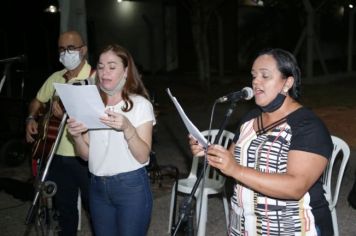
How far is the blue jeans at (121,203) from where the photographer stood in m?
2.97

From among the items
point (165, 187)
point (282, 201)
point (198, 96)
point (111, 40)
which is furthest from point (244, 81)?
point (282, 201)

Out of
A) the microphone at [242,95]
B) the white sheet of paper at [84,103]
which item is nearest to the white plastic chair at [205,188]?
the white sheet of paper at [84,103]

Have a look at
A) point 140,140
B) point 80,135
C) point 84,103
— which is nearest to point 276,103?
point 140,140

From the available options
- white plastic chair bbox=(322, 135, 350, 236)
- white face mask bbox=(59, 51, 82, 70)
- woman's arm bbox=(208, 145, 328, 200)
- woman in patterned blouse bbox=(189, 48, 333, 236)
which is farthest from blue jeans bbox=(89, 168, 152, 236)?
white plastic chair bbox=(322, 135, 350, 236)

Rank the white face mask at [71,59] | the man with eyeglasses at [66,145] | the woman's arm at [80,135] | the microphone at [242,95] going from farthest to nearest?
1. the white face mask at [71,59]
2. the man with eyeglasses at [66,145]
3. the woman's arm at [80,135]
4. the microphone at [242,95]

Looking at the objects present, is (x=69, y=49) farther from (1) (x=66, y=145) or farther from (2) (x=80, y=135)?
(2) (x=80, y=135)

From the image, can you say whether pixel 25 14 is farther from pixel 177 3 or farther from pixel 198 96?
pixel 198 96

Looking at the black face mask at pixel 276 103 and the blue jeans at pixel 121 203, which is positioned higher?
the black face mask at pixel 276 103

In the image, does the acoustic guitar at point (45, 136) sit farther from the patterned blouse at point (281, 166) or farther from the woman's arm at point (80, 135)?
the patterned blouse at point (281, 166)

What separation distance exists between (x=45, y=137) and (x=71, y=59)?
0.66 metres

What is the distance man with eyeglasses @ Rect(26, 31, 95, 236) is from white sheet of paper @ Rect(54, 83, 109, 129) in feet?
2.95

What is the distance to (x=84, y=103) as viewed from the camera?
9.07 ft

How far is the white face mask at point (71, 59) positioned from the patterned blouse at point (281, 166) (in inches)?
73.9

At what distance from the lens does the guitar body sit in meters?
3.90
